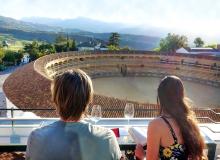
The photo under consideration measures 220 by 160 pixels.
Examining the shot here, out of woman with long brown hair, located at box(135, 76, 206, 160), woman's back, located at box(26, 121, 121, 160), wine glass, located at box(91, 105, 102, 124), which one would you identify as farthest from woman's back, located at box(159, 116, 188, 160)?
wine glass, located at box(91, 105, 102, 124)

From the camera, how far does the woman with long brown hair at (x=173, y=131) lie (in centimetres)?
244

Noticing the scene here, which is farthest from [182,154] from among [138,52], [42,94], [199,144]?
[138,52]

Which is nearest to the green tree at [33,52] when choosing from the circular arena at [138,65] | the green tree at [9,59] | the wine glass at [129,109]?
the green tree at [9,59]

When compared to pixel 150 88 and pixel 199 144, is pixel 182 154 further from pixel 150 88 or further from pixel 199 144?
pixel 150 88

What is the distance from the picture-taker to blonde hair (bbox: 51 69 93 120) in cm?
192

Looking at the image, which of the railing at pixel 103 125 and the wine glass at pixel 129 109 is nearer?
the railing at pixel 103 125

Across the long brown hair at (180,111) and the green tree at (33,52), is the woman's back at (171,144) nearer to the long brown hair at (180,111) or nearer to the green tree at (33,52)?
the long brown hair at (180,111)

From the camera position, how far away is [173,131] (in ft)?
8.08

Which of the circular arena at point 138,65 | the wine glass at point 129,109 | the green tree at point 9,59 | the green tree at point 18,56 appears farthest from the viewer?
Answer: the green tree at point 18,56

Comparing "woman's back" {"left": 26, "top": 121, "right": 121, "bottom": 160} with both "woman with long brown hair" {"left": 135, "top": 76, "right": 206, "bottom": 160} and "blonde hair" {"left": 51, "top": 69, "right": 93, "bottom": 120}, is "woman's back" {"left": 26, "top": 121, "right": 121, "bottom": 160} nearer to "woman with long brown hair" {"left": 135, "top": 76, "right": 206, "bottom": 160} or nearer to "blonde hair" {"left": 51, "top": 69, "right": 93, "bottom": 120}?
"blonde hair" {"left": 51, "top": 69, "right": 93, "bottom": 120}

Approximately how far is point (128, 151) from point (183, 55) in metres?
36.3

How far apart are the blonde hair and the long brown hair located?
713 millimetres

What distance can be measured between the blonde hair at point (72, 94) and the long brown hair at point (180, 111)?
0.71 metres

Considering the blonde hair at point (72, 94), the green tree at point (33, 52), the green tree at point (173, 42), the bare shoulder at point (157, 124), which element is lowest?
the green tree at point (33, 52)
